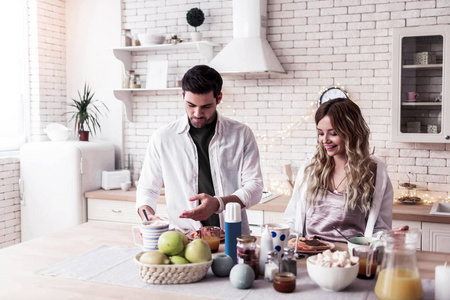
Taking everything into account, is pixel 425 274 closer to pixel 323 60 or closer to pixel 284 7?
pixel 323 60

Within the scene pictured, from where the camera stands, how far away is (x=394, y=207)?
3898 millimetres

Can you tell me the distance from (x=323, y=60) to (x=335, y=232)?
2.21 m

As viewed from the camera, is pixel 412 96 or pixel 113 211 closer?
pixel 412 96

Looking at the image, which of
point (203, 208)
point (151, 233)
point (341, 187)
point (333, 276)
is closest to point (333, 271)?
point (333, 276)

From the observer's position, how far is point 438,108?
3822mm

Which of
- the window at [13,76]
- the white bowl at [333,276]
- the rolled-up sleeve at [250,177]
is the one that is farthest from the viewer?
the window at [13,76]

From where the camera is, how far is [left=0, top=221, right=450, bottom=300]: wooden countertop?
1.83 m

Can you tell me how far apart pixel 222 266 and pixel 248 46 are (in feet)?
8.81

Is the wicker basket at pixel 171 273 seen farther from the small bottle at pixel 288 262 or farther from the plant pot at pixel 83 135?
the plant pot at pixel 83 135

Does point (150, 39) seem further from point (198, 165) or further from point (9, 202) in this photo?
point (198, 165)

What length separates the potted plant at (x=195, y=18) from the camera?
461cm

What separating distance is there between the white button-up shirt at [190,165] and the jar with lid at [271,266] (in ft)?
2.68

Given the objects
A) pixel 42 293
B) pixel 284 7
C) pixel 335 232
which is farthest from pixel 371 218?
pixel 284 7

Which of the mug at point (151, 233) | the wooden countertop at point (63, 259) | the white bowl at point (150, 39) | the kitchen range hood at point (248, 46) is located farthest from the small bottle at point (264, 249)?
the white bowl at point (150, 39)
